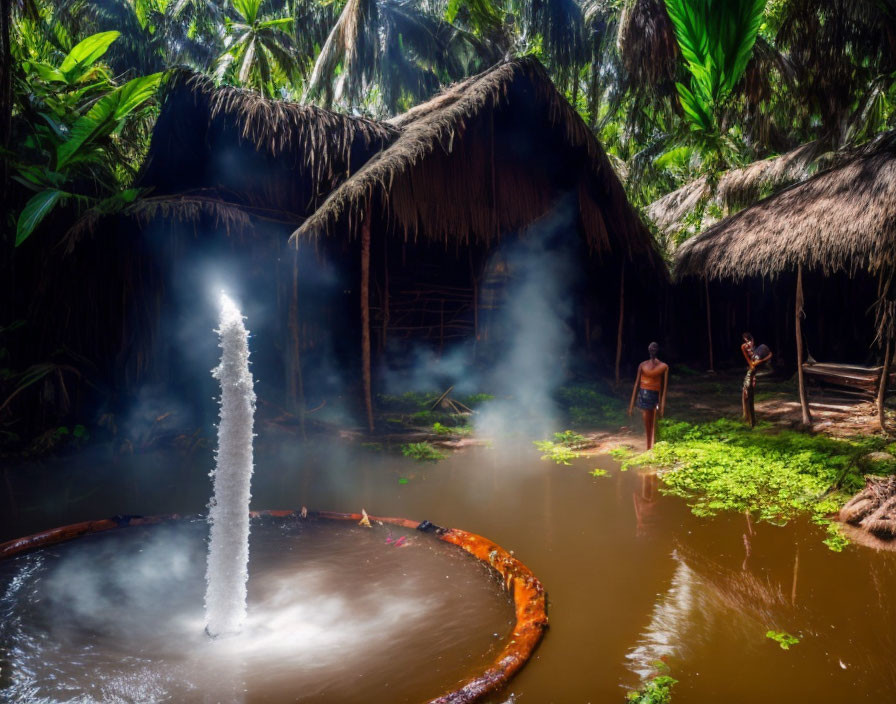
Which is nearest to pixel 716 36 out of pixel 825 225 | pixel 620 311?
pixel 825 225

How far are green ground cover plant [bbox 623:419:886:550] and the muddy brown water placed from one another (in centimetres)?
29

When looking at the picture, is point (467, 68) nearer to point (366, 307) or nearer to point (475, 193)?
point (475, 193)

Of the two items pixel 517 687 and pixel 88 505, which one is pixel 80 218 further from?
pixel 517 687

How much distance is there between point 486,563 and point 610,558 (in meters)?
0.90

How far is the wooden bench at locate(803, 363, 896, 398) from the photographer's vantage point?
8.37 metres

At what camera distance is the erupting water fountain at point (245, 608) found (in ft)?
8.86

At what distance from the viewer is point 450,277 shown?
34.2 ft

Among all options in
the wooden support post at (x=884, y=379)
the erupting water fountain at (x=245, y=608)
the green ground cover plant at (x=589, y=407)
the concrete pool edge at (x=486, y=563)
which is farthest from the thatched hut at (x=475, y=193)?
the wooden support post at (x=884, y=379)

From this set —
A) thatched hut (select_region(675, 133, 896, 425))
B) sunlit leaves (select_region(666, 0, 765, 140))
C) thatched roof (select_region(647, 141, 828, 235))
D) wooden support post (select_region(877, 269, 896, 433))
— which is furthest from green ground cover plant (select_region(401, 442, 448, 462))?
thatched roof (select_region(647, 141, 828, 235))

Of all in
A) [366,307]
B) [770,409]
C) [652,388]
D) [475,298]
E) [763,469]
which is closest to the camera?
[763,469]

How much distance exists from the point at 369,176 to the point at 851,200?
6.13 meters

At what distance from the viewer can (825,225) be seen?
300 inches

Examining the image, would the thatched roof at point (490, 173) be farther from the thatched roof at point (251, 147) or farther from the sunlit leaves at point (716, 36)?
the sunlit leaves at point (716, 36)

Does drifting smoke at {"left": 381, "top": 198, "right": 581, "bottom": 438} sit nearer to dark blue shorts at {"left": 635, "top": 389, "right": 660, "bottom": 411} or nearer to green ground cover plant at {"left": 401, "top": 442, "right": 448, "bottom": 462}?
green ground cover plant at {"left": 401, "top": 442, "right": 448, "bottom": 462}
